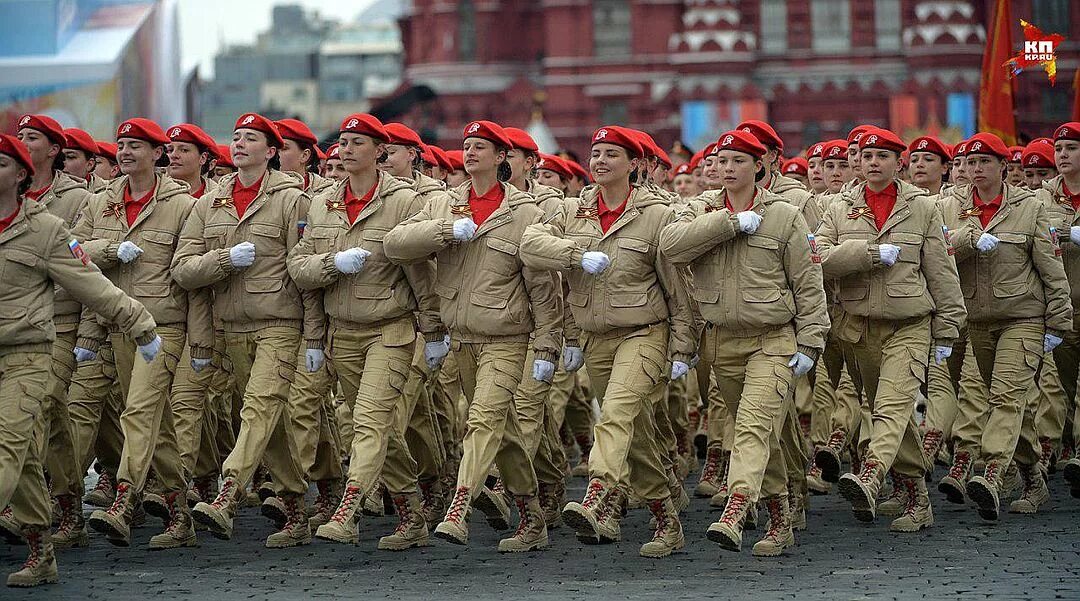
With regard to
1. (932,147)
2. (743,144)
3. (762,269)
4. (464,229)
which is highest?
(743,144)

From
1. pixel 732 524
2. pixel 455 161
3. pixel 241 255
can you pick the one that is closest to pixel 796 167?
pixel 455 161

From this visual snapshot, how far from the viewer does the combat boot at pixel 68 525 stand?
1136 centimetres

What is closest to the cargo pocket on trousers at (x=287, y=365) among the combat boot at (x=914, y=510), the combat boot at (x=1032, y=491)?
the combat boot at (x=914, y=510)

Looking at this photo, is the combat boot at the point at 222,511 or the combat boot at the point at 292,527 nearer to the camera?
the combat boot at the point at 222,511

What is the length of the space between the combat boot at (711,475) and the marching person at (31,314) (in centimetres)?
495

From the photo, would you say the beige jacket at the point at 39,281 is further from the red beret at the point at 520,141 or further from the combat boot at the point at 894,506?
the combat boot at the point at 894,506

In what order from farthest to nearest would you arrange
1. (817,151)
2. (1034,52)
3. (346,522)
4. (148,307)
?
(1034,52), (817,151), (148,307), (346,522)

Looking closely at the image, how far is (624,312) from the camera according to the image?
1090cm

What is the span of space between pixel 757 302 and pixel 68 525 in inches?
173

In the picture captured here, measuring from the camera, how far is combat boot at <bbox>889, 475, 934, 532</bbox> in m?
11.7

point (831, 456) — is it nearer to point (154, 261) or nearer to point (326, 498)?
point (326, 498)

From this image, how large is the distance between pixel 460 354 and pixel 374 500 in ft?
5.92

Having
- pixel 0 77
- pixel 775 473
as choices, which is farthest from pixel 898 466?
pixel 0 77

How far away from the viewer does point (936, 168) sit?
13.5 metres
